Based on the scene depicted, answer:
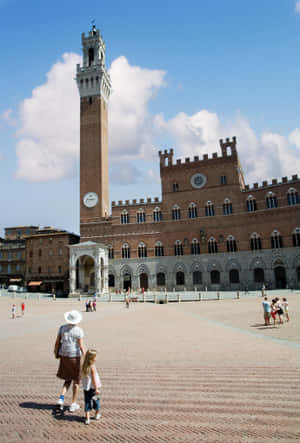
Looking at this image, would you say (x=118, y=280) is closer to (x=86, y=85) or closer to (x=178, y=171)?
(x=178, y=171)

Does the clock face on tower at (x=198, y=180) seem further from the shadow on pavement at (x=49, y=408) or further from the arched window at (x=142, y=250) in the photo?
the shadow on pavement at (x=49, y=408)

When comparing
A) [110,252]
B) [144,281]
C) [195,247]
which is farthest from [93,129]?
[144,281]

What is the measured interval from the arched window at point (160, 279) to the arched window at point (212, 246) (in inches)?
303

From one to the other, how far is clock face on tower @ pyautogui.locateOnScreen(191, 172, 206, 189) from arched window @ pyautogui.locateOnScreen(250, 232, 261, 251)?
35.1 ft

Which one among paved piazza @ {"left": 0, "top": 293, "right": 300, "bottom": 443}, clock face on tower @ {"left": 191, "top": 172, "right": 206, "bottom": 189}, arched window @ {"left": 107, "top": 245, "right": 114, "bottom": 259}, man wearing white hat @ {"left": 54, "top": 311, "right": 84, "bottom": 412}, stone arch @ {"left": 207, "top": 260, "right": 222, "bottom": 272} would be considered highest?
clock face on tower @ {"left": 191, "top": 172, "right": 206, "bottom": 189}

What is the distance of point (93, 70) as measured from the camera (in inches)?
2104

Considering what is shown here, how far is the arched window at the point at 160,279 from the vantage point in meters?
47.0

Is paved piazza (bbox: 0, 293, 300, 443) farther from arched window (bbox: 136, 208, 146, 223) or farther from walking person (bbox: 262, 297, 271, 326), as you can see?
arched window (bbox: 136, 208, 146, 223)

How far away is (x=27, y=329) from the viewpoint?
1730 cm

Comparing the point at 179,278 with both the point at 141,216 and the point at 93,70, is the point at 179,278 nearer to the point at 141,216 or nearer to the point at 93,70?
the point at 141,216

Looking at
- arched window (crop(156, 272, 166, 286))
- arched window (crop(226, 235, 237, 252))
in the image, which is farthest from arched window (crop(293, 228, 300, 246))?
arched window (crop(156, 272, 166, 286))

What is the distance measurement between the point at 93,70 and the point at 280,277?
43.6 metres

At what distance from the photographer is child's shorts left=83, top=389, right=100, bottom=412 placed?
543cm

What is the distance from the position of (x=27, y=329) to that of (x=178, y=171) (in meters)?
36.6
